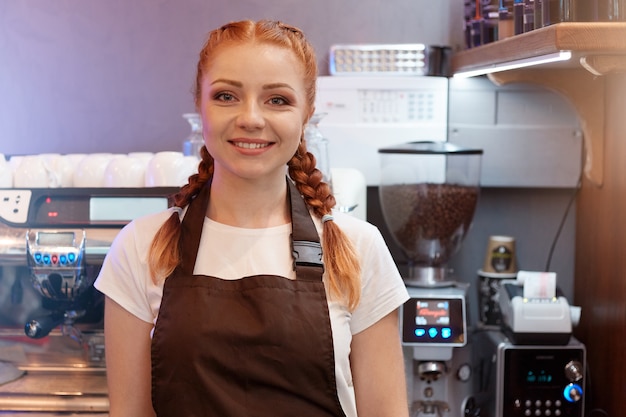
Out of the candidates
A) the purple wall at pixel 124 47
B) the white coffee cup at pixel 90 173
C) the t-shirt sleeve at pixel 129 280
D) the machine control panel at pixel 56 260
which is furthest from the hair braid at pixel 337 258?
the purple wall at pixel 124 47

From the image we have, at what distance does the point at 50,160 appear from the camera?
2.16 m

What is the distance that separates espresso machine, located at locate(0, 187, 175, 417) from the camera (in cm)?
187

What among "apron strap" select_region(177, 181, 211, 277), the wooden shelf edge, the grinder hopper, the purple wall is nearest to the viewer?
"apron strap" select_region(177, 181, 211, 277)

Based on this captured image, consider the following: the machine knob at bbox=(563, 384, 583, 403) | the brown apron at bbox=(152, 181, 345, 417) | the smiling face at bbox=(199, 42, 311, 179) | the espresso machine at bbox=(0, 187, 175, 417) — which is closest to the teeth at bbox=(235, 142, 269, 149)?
the smiling face at bbox=(199, 42, 311, 179)

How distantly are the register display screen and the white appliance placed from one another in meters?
0.51

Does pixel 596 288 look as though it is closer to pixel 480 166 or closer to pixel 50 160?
pixel 480 166

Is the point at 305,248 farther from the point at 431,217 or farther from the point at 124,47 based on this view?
the point at 124,47

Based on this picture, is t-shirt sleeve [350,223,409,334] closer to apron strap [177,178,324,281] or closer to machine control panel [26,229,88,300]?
apron strap [177,178,324,281]

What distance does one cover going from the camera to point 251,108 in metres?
1.35

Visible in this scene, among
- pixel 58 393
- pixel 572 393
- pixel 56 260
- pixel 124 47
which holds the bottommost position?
pixel 572 393

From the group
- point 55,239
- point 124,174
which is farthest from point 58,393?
point 124,174

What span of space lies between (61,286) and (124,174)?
1.06ft

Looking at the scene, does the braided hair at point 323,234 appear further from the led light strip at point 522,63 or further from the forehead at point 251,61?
the led light strip at point 522,63

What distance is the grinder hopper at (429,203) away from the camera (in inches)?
101
